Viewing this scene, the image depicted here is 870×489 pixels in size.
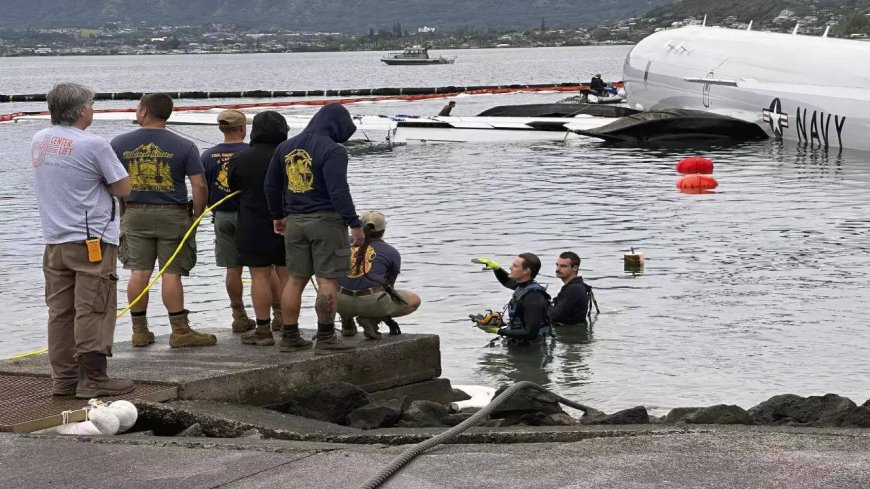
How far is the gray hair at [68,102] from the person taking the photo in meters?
9.28

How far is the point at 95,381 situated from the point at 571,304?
760 cm

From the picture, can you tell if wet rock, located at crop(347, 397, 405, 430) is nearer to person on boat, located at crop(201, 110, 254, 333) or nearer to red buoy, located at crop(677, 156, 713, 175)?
person on boat, located at crop(201, 110, 254, 333)

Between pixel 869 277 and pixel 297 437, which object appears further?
pixel 869 277

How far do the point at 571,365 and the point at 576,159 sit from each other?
2921 centimetres

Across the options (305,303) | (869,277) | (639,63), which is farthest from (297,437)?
(639,63)

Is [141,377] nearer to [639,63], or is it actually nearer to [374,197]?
[374,197]

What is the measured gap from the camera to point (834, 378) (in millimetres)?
13688

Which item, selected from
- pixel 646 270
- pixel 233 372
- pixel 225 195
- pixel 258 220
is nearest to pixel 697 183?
pixel 646 270

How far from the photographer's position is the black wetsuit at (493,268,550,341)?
14.9 meters

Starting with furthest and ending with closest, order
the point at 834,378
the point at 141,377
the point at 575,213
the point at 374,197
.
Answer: the point at 374,197, the point at 575,213, the point at 834,378, the point at 141,377

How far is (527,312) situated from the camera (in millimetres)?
14906

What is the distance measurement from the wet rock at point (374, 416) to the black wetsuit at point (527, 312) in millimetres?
4722

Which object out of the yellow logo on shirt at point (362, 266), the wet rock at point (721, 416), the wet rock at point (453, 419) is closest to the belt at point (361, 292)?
the yellow logo on shirt at point (362, 266)

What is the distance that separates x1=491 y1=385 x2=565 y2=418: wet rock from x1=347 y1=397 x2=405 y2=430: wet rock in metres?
0.81
